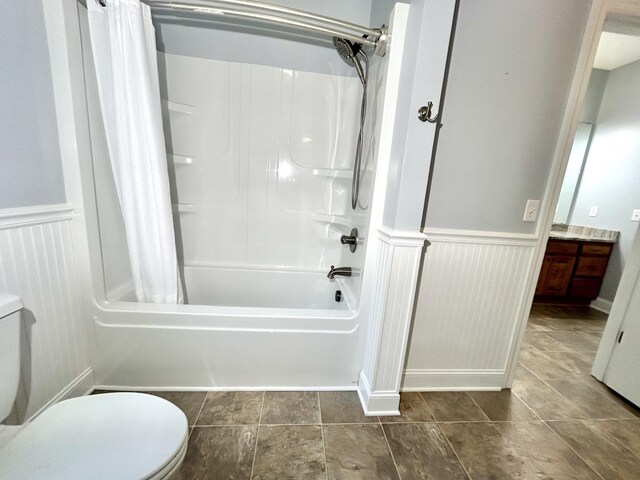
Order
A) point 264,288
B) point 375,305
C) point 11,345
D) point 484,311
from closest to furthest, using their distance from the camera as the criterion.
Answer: point 11,345, point 375,305, point 484,311, point 264,288

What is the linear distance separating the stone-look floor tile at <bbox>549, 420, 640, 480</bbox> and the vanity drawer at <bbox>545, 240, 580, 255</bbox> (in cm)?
→ 189

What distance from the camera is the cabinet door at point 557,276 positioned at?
112 inches

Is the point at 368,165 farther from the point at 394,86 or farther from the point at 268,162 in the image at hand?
the point at 268,162

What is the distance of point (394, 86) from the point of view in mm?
1246

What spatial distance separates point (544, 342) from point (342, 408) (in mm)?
1995

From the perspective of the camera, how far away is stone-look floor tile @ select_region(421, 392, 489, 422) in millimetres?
1412

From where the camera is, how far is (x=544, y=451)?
1260 millimetres

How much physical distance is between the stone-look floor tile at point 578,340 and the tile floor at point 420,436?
64cm

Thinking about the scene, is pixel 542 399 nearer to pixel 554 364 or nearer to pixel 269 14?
pixel 554 364

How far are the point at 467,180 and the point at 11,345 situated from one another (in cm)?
192

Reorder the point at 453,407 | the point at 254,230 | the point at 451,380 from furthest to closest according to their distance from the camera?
the point at 254,230, the point at 451,380, the point at 453,407

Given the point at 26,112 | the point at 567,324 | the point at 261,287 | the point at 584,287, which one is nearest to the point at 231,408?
the point at 261,287

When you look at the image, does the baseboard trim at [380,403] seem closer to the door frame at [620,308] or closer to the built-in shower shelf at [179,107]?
the door frame at [620,308]

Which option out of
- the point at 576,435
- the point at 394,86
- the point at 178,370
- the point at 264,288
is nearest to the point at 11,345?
the point at 178,370
